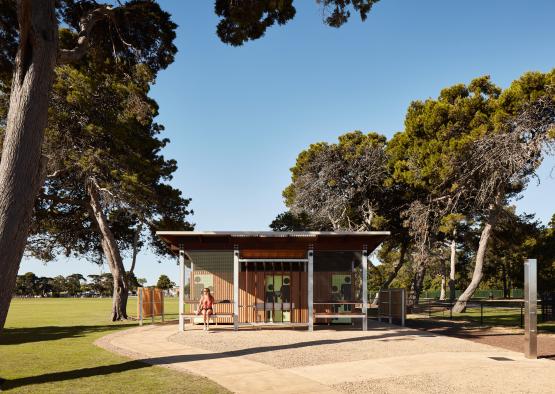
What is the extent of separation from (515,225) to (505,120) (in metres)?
9.34

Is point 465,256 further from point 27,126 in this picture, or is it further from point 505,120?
point 27,126

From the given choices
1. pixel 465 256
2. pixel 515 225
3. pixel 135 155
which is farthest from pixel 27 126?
pixel 465 256

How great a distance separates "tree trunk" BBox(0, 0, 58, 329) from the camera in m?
9.34

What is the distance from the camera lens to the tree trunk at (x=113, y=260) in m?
25.3

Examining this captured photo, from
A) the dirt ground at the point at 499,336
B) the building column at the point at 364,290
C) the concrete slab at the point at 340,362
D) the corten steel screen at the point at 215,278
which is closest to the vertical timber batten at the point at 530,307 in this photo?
the concrete slab at the point at 340,362

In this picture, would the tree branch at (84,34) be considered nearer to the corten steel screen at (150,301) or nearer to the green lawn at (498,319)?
the corten steel screen at (150,301)

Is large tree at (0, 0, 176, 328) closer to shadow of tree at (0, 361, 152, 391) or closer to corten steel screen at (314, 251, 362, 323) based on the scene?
shadow of tree at (0, 361, 152, 391)

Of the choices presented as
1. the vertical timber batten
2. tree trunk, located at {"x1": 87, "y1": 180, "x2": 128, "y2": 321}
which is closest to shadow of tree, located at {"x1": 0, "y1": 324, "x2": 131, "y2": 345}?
tree trunk, located at {"x1": 87, "y1": 180, "x2": 128, "y2": 321}

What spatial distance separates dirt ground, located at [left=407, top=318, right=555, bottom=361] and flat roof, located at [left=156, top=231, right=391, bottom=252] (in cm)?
401

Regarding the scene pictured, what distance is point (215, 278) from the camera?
21.0 metres

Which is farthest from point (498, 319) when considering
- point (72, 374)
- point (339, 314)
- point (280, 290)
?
point (72, 374)

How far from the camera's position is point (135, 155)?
24750 millimetres

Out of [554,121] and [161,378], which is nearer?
[161,378]

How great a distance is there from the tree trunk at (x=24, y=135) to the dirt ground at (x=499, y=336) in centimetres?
1142
